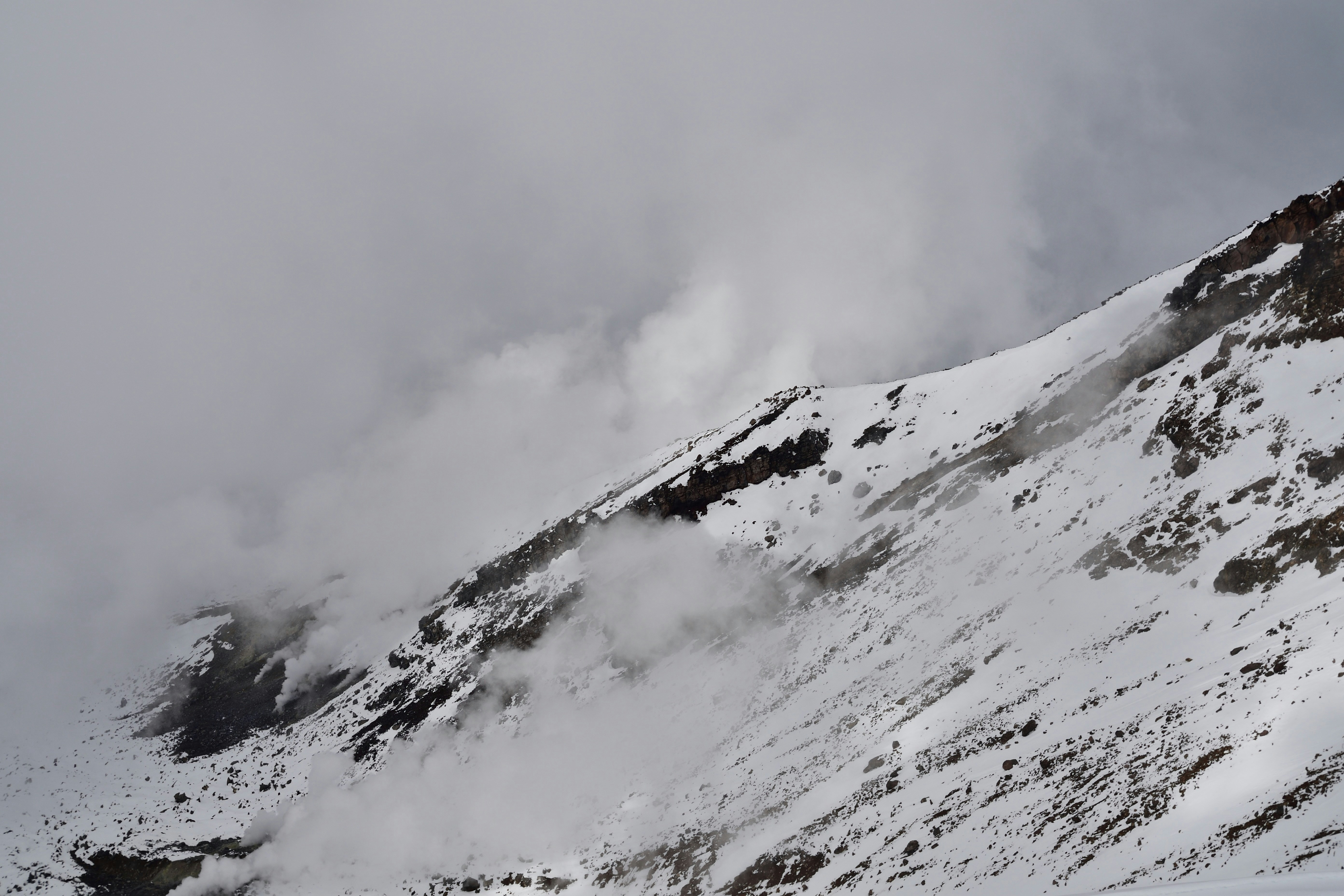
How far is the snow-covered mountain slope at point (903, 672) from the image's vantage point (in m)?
28.6

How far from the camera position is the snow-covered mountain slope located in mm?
28594

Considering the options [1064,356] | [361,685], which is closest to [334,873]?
[361,685]

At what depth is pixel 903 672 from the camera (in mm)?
52844

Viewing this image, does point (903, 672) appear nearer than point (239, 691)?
Yes

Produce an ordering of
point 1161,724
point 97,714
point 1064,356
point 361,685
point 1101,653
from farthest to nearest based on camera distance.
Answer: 1. point 97,714
2. point 361,685
3. point 1064,356
4. point 1101,653
5. point 1161,724

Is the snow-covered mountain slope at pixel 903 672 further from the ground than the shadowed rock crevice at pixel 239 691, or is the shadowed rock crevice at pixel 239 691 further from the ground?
the shadowed rock crevice at pixel 239 691

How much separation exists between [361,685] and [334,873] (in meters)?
55.5

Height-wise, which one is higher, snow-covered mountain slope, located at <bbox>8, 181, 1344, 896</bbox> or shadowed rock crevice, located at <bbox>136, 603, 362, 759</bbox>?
shadowed rock crevice, located at <bbox>136, 603, 362, 759</bbox>

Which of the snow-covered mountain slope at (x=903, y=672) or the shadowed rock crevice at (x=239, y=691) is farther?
the shadowed rock crevice at (x=239, y=691)

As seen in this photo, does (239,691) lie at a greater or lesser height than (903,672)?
greater

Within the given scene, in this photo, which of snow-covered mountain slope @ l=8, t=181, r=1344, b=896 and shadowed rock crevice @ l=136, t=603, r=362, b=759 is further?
shadowed rock crevice @ l=136, t=603, r=362, b=759

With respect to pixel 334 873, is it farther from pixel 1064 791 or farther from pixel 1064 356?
pixel 1064 356

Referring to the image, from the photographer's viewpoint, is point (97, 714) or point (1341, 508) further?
point (97, 714)

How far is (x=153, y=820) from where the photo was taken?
8388 cm
